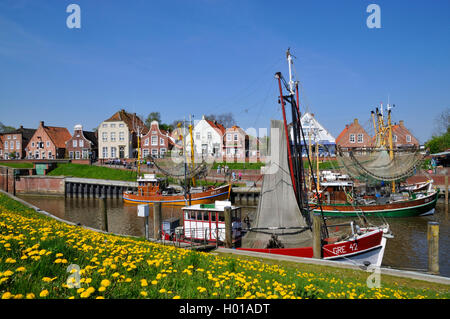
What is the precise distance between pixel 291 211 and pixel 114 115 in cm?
7226

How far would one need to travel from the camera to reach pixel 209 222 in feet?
59.7

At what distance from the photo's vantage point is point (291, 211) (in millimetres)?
17359

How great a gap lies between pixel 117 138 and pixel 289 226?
225ft

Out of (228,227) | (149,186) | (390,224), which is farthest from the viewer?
(149,186)

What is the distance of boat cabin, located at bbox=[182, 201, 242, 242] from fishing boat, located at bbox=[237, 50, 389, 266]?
132cm

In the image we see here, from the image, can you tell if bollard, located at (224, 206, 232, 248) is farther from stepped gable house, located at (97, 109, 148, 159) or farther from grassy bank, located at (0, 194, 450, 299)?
stepped gable house, located at (97, 109, 148, 159)

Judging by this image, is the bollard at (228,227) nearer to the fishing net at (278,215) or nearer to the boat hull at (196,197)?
the fishing net at (278,215)

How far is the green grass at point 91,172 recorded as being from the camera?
5845cm

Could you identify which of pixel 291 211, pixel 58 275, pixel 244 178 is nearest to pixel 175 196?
pixel 244 178

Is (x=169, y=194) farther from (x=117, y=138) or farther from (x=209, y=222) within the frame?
(x=117, y=138)

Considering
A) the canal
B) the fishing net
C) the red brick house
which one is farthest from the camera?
the red brick house

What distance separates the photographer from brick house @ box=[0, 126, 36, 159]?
8850cm

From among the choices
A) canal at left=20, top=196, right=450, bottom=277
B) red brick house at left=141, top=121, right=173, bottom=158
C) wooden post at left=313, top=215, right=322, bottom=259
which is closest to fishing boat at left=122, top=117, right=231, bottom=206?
canal at left=20, top=196, right=450, bottom=277

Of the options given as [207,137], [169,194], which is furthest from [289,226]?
[207,137]
